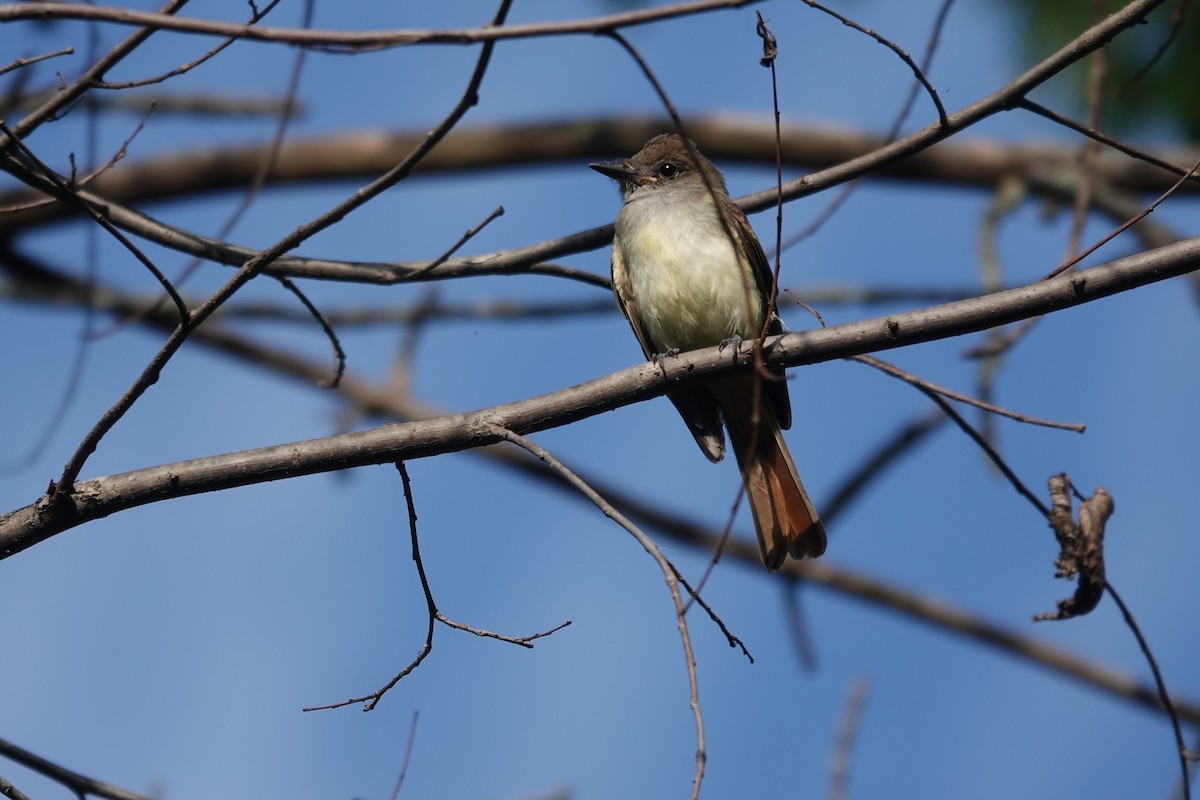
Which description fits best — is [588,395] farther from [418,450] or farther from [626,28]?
[626,28]

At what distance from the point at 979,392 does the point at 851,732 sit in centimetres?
196

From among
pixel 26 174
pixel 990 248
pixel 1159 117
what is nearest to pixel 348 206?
pixel 26 174

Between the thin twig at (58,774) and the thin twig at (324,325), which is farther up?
the thin twig at (324,325)

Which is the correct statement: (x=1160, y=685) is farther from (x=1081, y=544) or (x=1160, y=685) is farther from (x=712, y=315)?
(x=712, y=315)

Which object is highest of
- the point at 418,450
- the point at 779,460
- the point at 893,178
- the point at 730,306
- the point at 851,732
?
the point at 893,178

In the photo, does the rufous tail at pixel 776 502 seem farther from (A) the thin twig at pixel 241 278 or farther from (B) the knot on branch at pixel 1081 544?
(A) the thin twig at pixel 241 278

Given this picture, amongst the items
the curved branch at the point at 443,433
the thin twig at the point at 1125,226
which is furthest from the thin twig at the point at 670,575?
the thin twig at the point at 1125,226

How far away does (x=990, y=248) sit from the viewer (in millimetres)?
6594

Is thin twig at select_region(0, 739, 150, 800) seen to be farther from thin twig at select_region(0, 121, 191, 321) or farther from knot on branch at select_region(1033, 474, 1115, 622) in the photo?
knot on branch at select_region(1033, 474, 1115, 622)

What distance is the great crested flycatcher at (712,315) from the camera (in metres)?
5.08

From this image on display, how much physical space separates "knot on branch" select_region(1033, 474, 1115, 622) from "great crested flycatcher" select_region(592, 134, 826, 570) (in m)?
1.47

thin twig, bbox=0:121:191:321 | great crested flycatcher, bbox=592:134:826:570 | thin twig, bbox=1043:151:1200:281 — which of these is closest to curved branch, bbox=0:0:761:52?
thin twig, bbox=0:121:191:321

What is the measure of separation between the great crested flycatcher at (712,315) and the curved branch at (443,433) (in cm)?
147

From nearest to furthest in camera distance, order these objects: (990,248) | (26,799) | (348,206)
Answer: (26,799), (348,206), (990,248)
